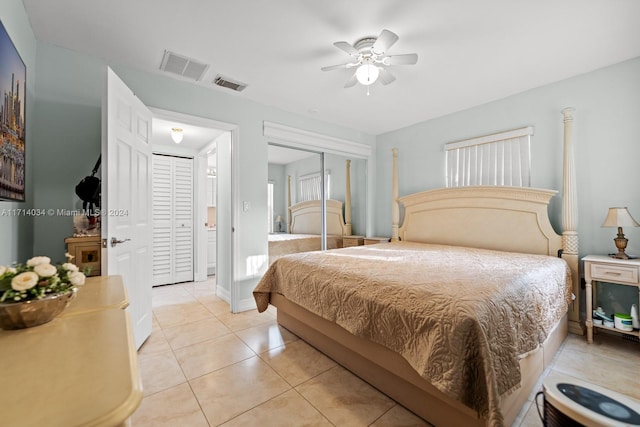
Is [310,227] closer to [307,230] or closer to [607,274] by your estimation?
[307,230]

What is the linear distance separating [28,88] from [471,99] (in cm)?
436

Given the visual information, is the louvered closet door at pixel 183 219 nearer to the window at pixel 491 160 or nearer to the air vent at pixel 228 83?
the air vent at pixel 228 83

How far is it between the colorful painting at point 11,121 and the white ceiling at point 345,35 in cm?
72

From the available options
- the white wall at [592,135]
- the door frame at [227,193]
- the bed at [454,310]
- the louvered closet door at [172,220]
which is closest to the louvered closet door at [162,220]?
the louvered closet door at [172,220]

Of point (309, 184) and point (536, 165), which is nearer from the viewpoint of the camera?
point (536, 165)

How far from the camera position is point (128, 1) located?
1846mm

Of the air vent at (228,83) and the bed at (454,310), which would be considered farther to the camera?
the air vent at (228,83)

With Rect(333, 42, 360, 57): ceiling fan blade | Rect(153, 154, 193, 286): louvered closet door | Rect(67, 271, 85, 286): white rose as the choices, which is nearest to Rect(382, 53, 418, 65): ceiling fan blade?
Rect(333, 42, 360, 57): ceiling fan blade

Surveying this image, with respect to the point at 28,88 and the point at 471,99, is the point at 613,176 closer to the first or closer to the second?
the point at 471,99

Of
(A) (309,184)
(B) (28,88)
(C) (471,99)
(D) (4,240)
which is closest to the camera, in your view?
(D) (4,240)

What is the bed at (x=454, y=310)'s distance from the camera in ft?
4.15

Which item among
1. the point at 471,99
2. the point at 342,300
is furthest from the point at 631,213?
the point at 342,300

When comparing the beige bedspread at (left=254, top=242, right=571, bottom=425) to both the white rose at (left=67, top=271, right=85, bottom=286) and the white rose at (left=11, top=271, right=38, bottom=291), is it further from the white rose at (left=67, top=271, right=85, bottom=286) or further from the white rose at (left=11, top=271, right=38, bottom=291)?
the white rose at (left=11, top=271, right=38, bottom=291)

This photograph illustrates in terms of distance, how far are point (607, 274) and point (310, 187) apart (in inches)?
137
